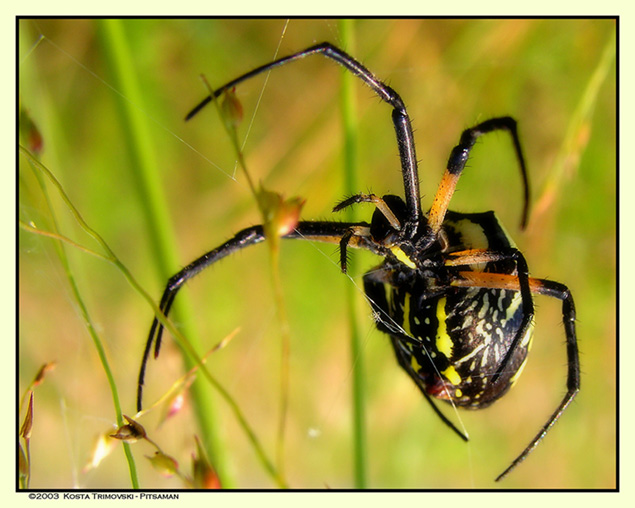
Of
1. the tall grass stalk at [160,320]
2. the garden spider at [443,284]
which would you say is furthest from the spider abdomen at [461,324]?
the tall grass stalk at [160,320]

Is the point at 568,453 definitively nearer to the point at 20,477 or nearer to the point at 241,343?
the point at 241,343

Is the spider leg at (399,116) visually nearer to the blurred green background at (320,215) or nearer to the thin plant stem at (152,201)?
the thin plant stem at (152,201)

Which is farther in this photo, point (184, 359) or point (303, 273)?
point (303, 273)

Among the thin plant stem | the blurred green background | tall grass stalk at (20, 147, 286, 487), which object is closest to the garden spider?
the thin plant stem

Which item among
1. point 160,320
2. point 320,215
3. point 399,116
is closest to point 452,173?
point 399,116

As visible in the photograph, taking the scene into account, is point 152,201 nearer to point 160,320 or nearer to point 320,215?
point 160,320

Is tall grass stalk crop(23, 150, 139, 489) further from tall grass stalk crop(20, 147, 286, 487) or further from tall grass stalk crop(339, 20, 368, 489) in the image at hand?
tall grass stalk crop(339, 20, 368, 489)

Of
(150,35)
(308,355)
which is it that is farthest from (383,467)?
(150,35)
